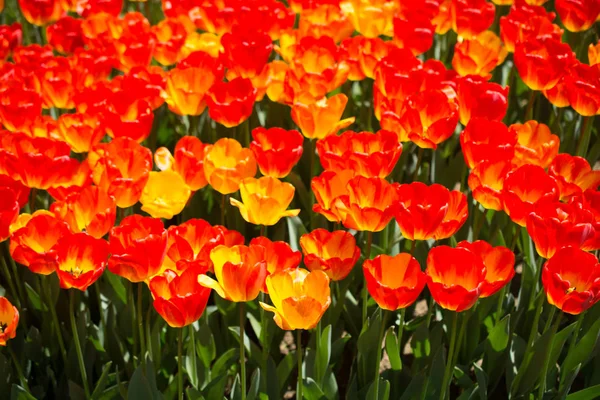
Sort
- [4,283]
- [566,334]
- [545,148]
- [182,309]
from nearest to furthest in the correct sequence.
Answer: [182,309], [566,334], [545,148], [4,283]

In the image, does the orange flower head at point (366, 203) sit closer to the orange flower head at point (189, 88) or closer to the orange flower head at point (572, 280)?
the orange flower head at point (572, 280)

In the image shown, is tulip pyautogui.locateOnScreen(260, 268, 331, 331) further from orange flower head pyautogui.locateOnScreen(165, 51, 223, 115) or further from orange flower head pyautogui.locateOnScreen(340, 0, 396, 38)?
orange flower head pyautogui.locateOnScreen(340, 0, 396, 38)

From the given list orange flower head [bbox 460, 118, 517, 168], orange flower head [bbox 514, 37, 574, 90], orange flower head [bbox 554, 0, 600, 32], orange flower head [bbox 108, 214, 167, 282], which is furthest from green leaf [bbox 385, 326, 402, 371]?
orange flower head [bbox 554, 0, 600, 32]

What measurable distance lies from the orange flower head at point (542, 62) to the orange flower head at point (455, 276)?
1017 mm

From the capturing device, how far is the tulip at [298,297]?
163 cm

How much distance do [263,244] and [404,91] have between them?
32.9 inches

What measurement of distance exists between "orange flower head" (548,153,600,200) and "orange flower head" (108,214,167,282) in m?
1.00

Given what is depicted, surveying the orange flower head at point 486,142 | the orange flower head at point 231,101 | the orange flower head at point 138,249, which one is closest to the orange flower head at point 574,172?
the orange flower head at point 486,142

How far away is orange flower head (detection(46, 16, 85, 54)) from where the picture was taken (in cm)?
326

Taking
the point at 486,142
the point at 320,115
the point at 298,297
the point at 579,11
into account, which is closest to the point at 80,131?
the point at 320,115

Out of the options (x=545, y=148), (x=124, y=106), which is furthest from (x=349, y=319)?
(x=124, y=106)

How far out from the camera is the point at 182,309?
1.67 metres

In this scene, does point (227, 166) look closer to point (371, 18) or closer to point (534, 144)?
point (534, 144)

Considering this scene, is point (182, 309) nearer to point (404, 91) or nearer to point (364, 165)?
point (364, 165)
